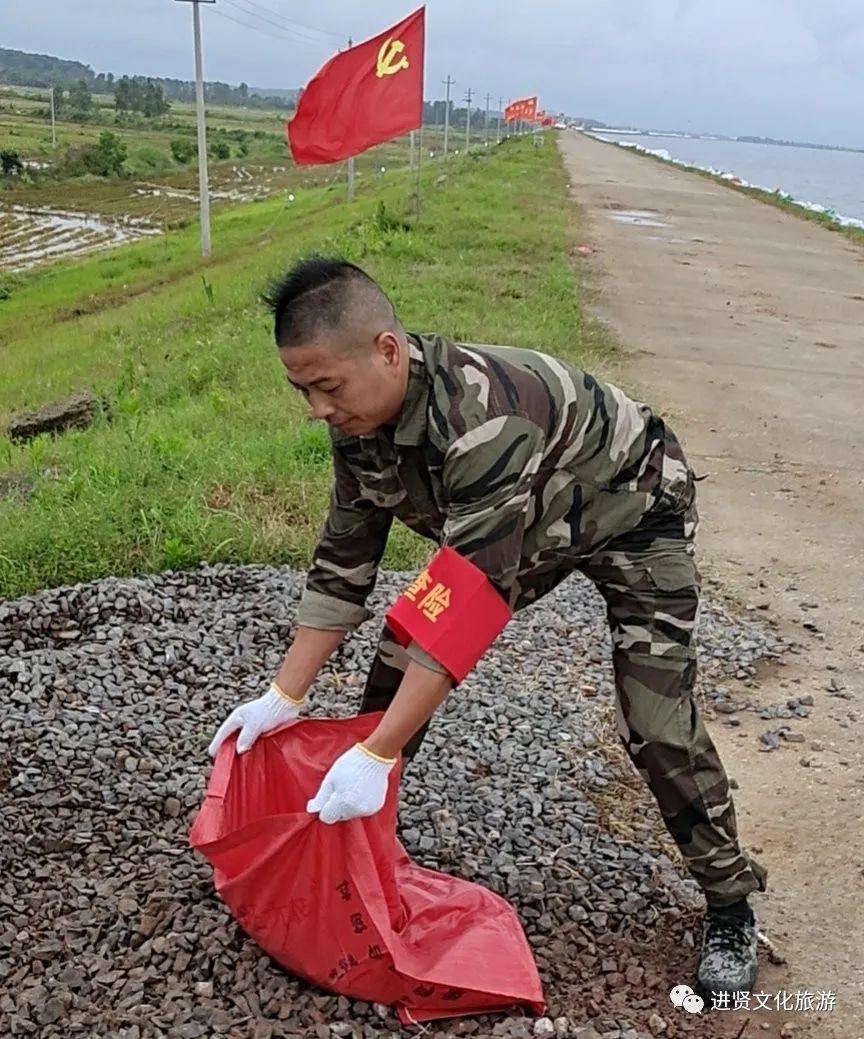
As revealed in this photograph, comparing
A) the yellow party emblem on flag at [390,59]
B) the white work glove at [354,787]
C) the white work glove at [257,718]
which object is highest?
the yellow party emblem on flag at [390,59]

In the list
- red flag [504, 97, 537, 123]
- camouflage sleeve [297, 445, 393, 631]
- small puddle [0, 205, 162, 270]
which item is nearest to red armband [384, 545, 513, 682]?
camouflage sleeve [297, 445, 393, 631]

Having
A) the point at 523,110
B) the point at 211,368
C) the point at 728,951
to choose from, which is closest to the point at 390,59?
the point at 211,368

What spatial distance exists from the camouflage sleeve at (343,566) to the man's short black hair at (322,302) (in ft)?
1.74

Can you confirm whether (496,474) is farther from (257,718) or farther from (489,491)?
(257,718)

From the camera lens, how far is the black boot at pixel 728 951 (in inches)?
101

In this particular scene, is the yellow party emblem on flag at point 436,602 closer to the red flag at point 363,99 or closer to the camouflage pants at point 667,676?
the camouflage pants at point 667,676

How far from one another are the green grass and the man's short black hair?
260 centimetres

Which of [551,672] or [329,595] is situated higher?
[329,595]

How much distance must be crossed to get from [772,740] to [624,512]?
1647 millimetres

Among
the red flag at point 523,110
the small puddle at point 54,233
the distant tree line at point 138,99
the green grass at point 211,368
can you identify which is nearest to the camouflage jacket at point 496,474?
the green grass at point 211,368

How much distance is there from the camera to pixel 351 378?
6.93 ft

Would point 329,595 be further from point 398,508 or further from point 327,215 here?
point 327,215

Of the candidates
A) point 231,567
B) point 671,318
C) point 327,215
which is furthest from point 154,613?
point 327,215

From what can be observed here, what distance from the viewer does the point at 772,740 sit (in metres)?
3.76
